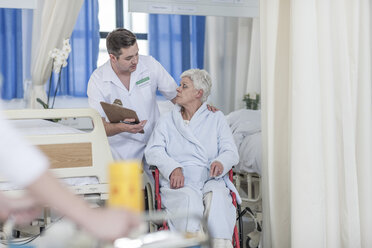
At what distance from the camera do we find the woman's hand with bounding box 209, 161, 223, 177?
3162mm

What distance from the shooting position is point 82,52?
598 cm

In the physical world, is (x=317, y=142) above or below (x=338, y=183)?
above

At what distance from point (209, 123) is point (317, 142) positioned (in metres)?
0.91

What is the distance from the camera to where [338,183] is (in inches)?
110

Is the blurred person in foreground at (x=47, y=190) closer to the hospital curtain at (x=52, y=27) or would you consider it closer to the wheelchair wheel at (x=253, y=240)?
the wheelchair wheel at (x=253, y=240)

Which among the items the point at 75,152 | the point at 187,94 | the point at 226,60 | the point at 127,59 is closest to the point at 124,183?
the point at 75,152

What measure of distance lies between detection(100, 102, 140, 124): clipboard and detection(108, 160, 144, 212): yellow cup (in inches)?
91.3

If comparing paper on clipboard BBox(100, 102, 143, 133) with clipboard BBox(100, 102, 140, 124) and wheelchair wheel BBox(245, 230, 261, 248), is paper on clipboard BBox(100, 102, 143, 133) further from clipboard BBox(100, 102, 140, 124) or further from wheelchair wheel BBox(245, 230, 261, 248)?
wheelchair wheel BBox(245, 230, 261, 248)

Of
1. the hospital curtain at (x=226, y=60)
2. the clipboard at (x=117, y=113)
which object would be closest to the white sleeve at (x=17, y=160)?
the clipboard at (x=117, y=113)

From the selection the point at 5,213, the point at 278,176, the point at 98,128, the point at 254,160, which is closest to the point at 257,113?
the point at 254,160

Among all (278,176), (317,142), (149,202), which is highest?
(317,142)

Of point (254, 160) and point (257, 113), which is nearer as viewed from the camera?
point (254, 160)

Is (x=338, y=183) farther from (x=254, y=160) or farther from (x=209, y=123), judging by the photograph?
(x=254, y=160)

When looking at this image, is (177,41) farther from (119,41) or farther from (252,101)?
(119,41)
